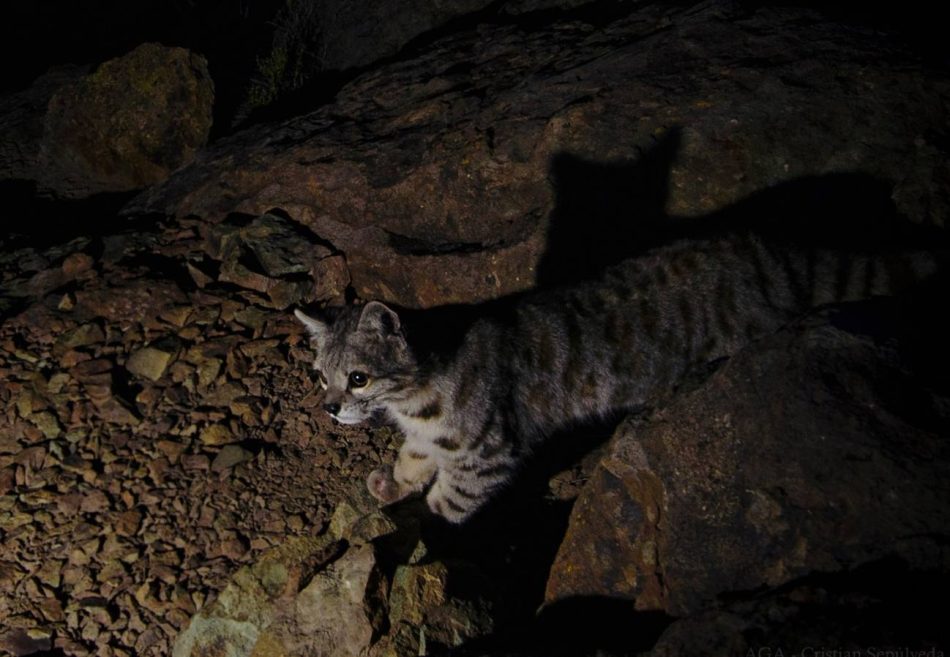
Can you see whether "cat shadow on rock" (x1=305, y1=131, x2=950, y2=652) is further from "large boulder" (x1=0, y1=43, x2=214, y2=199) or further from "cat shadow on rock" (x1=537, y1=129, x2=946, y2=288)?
"large boulder" (x1=0, y1=43, x2=214, y2=199)

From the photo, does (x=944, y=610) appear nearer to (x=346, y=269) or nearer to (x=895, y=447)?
(x=895, y=447)

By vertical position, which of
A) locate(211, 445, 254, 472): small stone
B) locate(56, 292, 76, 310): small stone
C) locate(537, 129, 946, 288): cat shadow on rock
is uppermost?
locate(537, 129, 946, 288): cat shadow on rock

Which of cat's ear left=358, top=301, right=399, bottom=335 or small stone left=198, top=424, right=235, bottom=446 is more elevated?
cat's ear left=358, top=301, right=399, bottom=335

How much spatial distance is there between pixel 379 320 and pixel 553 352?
122 cm

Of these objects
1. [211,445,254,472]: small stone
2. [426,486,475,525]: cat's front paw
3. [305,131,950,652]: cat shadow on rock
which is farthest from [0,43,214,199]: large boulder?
[426,486,475,525]: cat's front paw

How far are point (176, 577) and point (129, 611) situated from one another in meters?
0.30

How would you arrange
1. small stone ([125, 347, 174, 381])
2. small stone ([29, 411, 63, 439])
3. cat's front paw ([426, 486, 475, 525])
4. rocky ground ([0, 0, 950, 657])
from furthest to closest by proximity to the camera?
small stone ([125, 347, 174, 381]) → small stone ([29, 411, 63, 439]) → cat's front paw ([426, 486, 475, 525]) → rocky ground ([0, 0, 950, 657])

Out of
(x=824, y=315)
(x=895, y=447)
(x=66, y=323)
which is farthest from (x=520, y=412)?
(x=66, y=323)

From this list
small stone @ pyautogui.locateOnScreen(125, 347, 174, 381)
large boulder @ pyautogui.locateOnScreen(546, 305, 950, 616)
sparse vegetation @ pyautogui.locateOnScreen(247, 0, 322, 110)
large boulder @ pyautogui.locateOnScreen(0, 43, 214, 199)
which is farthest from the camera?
sparse vegetation @ pyautogui.locateOnScreen(247, 0, 322, 110)

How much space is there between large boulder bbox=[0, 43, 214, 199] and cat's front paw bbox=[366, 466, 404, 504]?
202 inches

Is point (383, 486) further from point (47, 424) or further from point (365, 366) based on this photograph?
point (47, 424)

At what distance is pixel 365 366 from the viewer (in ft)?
13.6

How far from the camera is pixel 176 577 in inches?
158

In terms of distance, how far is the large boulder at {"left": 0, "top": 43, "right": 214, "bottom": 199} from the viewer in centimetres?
758
